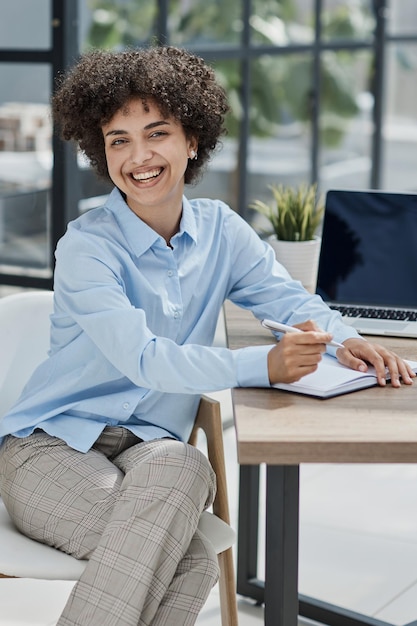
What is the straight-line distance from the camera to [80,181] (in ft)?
12.4

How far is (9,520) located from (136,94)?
2.70ft

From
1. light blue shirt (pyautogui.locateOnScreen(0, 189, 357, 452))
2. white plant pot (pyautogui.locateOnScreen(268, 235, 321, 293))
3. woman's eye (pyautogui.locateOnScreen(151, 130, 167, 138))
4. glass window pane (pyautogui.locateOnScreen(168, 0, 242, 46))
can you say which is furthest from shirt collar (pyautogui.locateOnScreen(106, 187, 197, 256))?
glass window pane (pyautogui.locateOnScreen(168, 0, 242, 46))

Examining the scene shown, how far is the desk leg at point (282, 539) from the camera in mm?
1698

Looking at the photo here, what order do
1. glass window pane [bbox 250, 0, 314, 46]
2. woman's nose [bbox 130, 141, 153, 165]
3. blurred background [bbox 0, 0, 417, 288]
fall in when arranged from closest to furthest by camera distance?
woman's nose [bbox 130, 141, 153, 165] → blurred background [bbox 0, 0, 417, 288] → glass window pane [bbox 250, 0, 314, 46]

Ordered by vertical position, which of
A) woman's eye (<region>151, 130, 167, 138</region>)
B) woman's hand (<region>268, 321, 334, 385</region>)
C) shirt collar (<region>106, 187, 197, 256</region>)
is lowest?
woman's hand (<region>268, 321, 334, 385</region>)

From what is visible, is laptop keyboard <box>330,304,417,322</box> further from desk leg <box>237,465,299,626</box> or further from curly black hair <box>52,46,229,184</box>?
desk leg <box>237,465,299,626</box>

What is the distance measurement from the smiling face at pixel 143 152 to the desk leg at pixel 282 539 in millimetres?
631

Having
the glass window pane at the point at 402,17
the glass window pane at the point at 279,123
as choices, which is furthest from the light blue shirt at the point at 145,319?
the glass window pane at the point at 402,17

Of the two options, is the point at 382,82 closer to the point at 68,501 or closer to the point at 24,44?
the point at 24,44

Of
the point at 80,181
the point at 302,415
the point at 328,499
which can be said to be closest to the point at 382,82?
the point at 80,181

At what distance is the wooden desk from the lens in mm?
1548

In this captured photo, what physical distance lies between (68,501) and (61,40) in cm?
210

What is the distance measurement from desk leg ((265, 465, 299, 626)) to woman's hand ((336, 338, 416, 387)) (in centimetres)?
26

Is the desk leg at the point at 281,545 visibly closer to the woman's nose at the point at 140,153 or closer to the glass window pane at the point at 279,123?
the woman's nose at the point at 140,153
